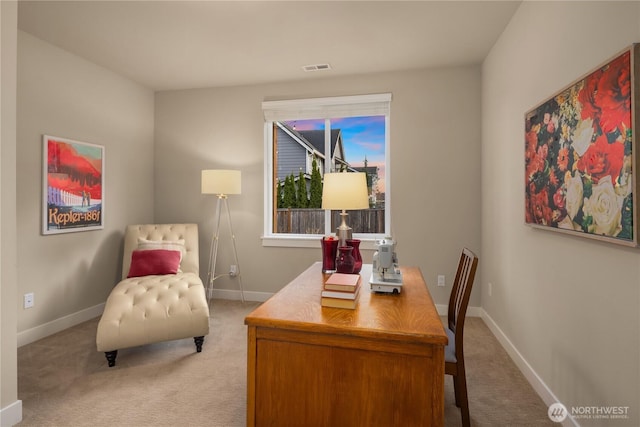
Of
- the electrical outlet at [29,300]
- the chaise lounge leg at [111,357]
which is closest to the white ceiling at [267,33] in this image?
the electrical outlet at [29,300]

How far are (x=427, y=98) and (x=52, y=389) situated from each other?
4.05 metres

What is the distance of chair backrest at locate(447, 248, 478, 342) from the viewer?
170 cm

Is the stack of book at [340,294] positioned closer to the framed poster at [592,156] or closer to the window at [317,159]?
the framed poster at [592,156]

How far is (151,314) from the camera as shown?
2.57 meters

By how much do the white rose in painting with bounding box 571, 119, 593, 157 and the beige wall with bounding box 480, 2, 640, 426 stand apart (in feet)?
0.90

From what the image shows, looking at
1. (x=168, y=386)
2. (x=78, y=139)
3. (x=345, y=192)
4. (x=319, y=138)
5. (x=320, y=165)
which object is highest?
(x=319, y=138)

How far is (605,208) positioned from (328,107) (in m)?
3.00

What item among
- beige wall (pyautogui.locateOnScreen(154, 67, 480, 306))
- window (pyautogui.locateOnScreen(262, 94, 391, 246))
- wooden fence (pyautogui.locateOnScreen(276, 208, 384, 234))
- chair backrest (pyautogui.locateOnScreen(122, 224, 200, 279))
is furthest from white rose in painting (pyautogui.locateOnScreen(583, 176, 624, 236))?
chair backrest (pyautogui.locateOnScreen(122, 224, 200, 279))

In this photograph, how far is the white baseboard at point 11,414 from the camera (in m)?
1.80

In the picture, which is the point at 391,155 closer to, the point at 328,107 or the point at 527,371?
the point at 328,107

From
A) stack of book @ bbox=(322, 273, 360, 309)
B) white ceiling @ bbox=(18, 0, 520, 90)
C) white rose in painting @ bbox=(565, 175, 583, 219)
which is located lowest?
stack of book @ bbox=(322, 273, 360, 309)

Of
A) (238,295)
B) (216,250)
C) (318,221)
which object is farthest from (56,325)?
(318,221)

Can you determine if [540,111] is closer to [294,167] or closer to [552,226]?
[552,226]

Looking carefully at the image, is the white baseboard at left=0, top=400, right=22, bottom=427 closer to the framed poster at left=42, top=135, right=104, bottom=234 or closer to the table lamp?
the framed poster at left=42, top=135, right=104, bottom=234
